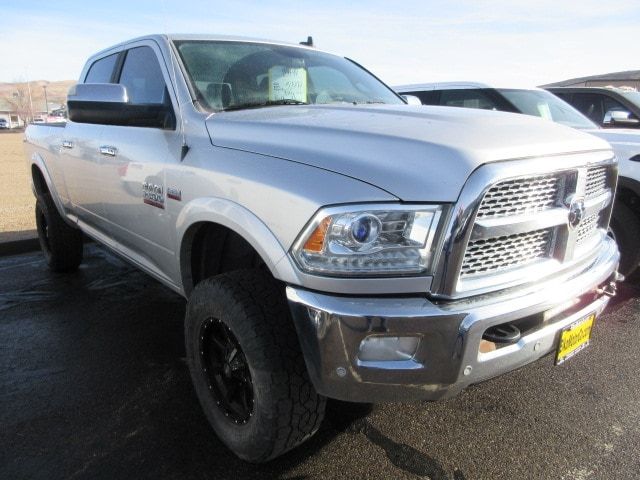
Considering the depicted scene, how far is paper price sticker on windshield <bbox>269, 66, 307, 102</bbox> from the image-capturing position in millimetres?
2950

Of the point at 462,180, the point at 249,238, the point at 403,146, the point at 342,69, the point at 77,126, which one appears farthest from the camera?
the point at 77,126

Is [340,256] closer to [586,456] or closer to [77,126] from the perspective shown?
[586,456]

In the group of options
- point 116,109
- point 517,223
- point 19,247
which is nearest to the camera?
point 517,223

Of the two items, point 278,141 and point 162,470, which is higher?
point 278,141

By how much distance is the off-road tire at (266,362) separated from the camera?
75.4 inches

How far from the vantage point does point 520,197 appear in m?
1.89

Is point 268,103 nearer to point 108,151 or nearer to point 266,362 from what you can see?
point 108,151

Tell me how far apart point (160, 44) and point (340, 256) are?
1.95 metres

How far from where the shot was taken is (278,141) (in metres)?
2.11

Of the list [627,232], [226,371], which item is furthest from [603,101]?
[226,371]

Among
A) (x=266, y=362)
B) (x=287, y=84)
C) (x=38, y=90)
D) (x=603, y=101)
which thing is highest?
(x=38, y=90)

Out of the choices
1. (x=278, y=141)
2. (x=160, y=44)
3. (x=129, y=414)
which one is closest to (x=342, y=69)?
(x=160, y=44)

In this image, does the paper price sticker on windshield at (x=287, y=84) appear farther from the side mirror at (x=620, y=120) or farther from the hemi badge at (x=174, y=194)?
the side mirror at (x=620, y=120)

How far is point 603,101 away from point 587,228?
4978 millimetres
